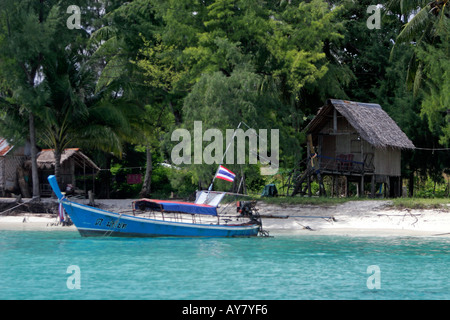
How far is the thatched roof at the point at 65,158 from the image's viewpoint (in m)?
34.3

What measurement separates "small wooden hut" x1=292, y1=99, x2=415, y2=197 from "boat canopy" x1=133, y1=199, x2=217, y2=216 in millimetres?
9493

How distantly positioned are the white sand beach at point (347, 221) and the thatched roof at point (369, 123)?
14.0ft

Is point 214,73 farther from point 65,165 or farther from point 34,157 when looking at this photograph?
point 65,165

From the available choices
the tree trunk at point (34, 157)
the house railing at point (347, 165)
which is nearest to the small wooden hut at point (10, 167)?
the tree trunk at point (34, 157)

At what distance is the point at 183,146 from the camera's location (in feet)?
95.4

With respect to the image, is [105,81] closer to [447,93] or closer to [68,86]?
[68,86]

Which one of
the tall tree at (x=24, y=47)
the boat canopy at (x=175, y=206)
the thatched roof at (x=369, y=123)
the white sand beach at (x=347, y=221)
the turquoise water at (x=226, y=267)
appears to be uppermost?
the tall tree at (x=24, y=47)

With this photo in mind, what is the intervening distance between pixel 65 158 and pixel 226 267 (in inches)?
793

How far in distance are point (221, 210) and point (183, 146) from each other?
380 centimetres

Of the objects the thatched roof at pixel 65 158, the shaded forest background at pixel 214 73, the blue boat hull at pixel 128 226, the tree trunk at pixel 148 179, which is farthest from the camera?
the tree trunk at pixel 148 179

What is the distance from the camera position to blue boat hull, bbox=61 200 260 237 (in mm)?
21219

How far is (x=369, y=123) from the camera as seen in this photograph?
2967 cm

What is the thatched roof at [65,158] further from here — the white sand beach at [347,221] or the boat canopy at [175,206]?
the boat canopy at [175,206]
